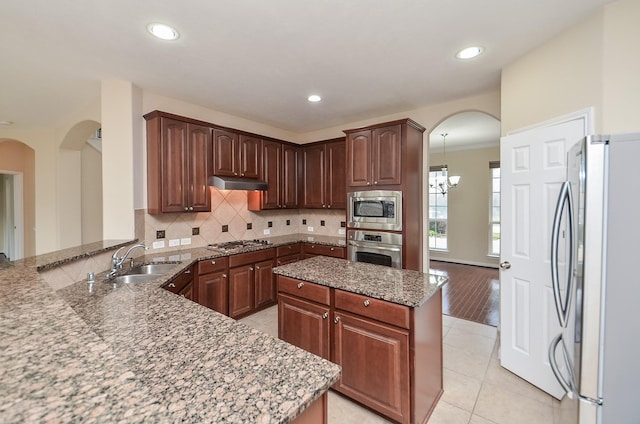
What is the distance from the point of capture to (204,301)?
121 inches

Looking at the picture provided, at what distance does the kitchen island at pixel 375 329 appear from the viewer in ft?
5.62

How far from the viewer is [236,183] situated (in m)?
3.46

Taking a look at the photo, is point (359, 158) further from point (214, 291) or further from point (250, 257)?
point (214, 291)

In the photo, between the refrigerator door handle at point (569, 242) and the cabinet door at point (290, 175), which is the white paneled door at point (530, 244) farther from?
the cabinet door at point (290, 175)

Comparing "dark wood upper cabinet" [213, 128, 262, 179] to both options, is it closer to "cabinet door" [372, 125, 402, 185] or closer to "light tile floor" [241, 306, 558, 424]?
"cabinet door" [372, 125, 402, 185]

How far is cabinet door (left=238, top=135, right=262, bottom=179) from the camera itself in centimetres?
378

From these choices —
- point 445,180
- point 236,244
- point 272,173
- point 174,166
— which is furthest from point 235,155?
point 445,180

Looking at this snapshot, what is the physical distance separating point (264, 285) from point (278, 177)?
63.7 inches

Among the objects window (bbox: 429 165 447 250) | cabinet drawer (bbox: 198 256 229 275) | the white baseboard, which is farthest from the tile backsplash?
the white baseboard

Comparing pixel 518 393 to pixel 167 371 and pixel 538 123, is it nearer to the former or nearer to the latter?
pixel 538 123

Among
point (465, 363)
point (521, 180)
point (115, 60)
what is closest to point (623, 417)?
point (465, 363)

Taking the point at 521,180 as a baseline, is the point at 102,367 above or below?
below

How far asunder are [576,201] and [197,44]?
269 centimetres

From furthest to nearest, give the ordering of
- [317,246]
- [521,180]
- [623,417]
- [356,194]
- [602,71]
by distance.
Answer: [317,246]
[356,194]
[521,180]
[602,71]
[623,417]
